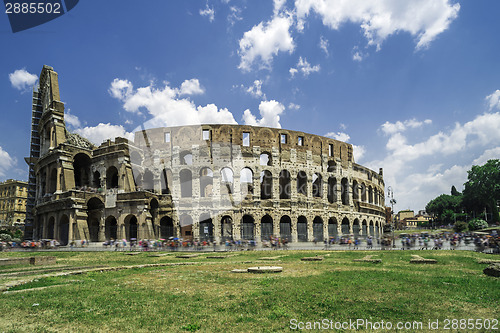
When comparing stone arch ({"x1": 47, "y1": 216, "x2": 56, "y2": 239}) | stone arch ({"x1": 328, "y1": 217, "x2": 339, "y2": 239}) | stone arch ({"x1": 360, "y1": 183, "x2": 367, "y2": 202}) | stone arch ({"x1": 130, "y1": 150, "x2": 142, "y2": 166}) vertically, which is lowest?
stone arch ({"x1": 328, "y1": 217, "x2": 339, "y2": 239})

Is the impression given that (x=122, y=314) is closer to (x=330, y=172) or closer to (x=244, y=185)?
(x=244, y=185)

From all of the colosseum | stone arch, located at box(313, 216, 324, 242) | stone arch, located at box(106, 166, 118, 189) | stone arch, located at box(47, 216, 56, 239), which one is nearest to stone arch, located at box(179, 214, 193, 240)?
the colosseum

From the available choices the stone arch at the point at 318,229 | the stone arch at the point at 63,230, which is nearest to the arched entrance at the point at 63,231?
the stone arch at the point at 63,230

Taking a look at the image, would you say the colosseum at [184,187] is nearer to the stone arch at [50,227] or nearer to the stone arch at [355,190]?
the stone arch at [50,227]

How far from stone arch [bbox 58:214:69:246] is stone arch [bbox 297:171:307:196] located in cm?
2860

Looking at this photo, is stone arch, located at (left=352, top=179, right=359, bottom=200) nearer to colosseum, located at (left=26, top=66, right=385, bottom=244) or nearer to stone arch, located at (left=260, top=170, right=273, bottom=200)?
colosseum, located at (left=26, top=66, right=385, bottom=244)

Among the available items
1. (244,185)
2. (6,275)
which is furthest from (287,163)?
(6,275)

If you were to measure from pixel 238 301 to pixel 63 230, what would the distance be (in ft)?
116

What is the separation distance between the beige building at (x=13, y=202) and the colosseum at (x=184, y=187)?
158 ft

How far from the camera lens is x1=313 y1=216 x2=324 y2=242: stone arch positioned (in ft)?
128

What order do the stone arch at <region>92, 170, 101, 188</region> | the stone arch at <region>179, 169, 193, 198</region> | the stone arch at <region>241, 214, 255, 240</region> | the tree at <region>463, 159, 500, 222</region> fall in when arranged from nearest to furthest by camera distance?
Result: the stone arch at <region>241, 214, 255, 240</region>
the stone arch at <region>179, 169, 193, 198</region>
the stone arch at <region>92, 170, 101, 188</region>
the tree at <region>463, 159, 500, 222</region>

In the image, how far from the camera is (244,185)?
41.9m

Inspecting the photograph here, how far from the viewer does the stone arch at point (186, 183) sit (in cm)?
4112

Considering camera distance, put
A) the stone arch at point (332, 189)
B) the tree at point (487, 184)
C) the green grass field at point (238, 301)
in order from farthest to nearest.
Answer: the tree at point (487, 184) → the stone arch at point (332, 189) → the green grass field at point (238, 301)
